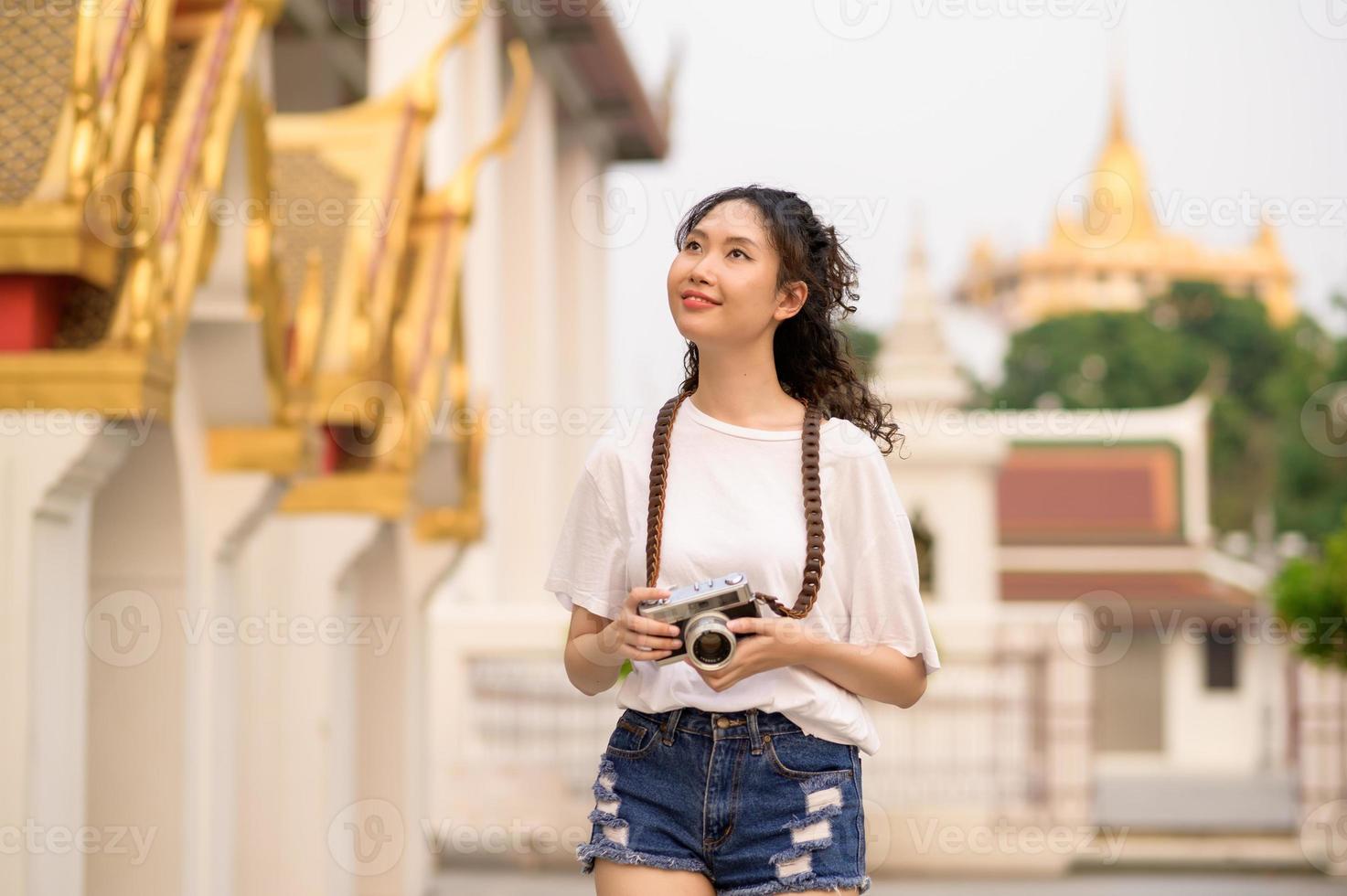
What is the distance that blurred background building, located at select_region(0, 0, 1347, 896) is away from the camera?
527cm

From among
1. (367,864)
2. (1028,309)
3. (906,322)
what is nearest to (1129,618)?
(906,322)

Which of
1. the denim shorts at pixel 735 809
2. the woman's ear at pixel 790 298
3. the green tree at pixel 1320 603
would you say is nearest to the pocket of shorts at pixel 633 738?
the denim shorts at pixel 735 809

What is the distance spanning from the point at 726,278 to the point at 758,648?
616mm

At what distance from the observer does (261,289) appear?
6.41 metres

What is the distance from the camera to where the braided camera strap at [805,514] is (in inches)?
129

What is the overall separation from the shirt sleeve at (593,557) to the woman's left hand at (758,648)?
0.26m

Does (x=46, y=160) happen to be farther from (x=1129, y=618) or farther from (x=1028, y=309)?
(x=1028, y=309)

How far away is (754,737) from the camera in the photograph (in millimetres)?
3273

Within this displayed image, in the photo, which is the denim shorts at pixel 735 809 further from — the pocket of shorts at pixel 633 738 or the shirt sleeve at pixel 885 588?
the shirt sleeve at pixel 885 588

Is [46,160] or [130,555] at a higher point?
[46,160]

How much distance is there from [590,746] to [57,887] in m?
8.09

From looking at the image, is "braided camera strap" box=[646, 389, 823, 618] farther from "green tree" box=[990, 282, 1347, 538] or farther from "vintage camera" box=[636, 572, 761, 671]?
"green tree" box=[990, 282, 1347, 538]

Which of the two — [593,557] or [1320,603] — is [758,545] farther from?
[1320,603]

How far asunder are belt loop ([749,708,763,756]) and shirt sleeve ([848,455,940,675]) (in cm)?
22
